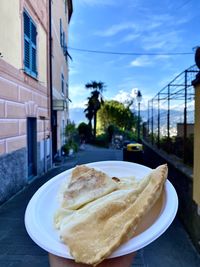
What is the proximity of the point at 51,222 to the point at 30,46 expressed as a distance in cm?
697

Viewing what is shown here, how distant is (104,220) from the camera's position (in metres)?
0.98

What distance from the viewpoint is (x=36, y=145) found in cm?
803

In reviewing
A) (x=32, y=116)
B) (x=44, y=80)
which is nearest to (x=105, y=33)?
(x=44, y=80)

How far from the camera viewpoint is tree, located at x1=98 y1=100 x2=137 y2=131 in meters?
33.2

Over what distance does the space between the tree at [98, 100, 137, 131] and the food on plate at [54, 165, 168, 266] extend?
31.6 metres

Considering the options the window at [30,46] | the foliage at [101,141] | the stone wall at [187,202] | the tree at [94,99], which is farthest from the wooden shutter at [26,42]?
the tree at [94,99]

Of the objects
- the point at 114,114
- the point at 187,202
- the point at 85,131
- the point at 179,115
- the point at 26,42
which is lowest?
the point at 187,202

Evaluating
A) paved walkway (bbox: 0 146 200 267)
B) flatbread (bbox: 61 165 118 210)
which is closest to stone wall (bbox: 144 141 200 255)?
paved walkway (bbox: 0 146 200 267)

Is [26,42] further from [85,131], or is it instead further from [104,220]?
[85,131]

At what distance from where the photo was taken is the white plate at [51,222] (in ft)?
3.20

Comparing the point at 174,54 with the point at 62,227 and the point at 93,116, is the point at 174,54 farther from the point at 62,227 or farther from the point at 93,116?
the point at 93,116

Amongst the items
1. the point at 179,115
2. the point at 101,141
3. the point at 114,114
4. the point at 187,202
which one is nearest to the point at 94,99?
the point at 114,114

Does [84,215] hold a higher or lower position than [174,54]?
lower

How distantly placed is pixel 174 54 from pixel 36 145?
31.3 feet
